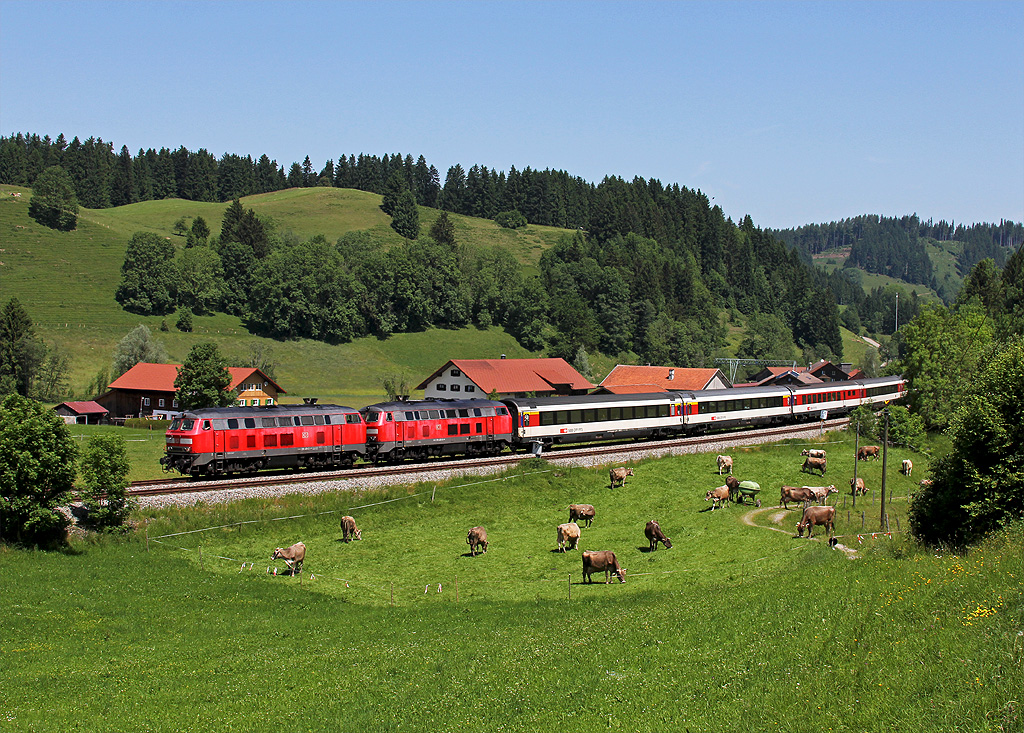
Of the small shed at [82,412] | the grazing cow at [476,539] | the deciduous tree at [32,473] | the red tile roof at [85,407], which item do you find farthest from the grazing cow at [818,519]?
the red tile roof at [85,407]

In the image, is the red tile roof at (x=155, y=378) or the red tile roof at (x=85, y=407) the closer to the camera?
the red tile roof at (x=85, y=407)

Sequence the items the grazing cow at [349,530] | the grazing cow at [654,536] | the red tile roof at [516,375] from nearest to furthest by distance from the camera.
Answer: the grazing cow at [654,536] < the grazing cow at [349,530] < the red tile roof at [516,375]

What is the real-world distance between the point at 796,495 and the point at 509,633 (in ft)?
78.1

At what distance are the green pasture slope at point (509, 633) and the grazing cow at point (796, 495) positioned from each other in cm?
184

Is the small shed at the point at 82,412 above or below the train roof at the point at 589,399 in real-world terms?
below

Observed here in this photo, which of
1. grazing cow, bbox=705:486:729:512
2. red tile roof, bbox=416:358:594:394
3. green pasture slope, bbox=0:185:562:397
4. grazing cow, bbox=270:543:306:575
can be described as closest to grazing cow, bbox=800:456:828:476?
grazing cow, bbox=705:486:729:512

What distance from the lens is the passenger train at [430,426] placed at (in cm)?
4416

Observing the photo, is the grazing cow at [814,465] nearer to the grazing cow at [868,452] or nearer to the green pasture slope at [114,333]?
the grazing cow at [868,452]

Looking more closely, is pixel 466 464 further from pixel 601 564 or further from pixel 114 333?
pixel 114 333

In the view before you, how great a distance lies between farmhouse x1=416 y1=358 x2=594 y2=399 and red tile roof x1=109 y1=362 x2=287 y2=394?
70.1 feet

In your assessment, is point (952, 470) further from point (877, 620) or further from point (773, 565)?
point (877, 620)

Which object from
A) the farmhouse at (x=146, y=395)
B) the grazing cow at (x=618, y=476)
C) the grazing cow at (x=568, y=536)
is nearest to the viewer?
the grazing cow at (x=568, y=536)

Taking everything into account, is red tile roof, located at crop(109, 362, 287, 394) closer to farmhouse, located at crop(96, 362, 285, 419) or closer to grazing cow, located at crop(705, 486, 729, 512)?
farmhouse, located at crop(96, 362, 285, 419)

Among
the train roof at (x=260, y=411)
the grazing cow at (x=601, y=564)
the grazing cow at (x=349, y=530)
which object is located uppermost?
the train roof at (x=260, y=411)
